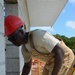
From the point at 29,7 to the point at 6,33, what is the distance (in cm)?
626

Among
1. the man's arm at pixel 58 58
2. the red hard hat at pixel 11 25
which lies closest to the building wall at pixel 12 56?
the red hard hat at pixel 11 25

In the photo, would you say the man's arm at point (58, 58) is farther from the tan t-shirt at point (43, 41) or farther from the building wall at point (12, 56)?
the building wall at point (12, 56)

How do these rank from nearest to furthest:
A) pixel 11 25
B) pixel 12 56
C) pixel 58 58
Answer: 1. pixel 58 58
2. pixel 11 25
3. pixel 12 56

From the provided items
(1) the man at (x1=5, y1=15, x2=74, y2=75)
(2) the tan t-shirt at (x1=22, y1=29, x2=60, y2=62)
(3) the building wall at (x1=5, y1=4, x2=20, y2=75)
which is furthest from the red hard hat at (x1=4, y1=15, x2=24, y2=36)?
(3) the building wall at (x1=5, y1=4, x2=20, y2=75)

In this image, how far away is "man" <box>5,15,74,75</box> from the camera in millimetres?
2840

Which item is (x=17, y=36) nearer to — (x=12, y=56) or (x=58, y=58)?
(x=58, y=58)

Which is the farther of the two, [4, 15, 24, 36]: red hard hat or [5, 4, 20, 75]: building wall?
[5, 4, 20, 75]: building wall

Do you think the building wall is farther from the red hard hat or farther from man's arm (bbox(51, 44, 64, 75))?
man's arm (bbox(51, 44, 64, 75))

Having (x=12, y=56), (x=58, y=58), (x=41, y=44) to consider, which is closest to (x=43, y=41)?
(x=41, y=44)

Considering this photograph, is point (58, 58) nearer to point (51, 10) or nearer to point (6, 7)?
point (6, 7)

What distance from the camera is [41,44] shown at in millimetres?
2908

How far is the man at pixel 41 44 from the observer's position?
284 centimetres

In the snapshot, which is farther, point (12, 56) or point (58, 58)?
point (12, 56)

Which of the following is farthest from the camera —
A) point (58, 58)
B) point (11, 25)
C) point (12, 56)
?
point (12, 56)
